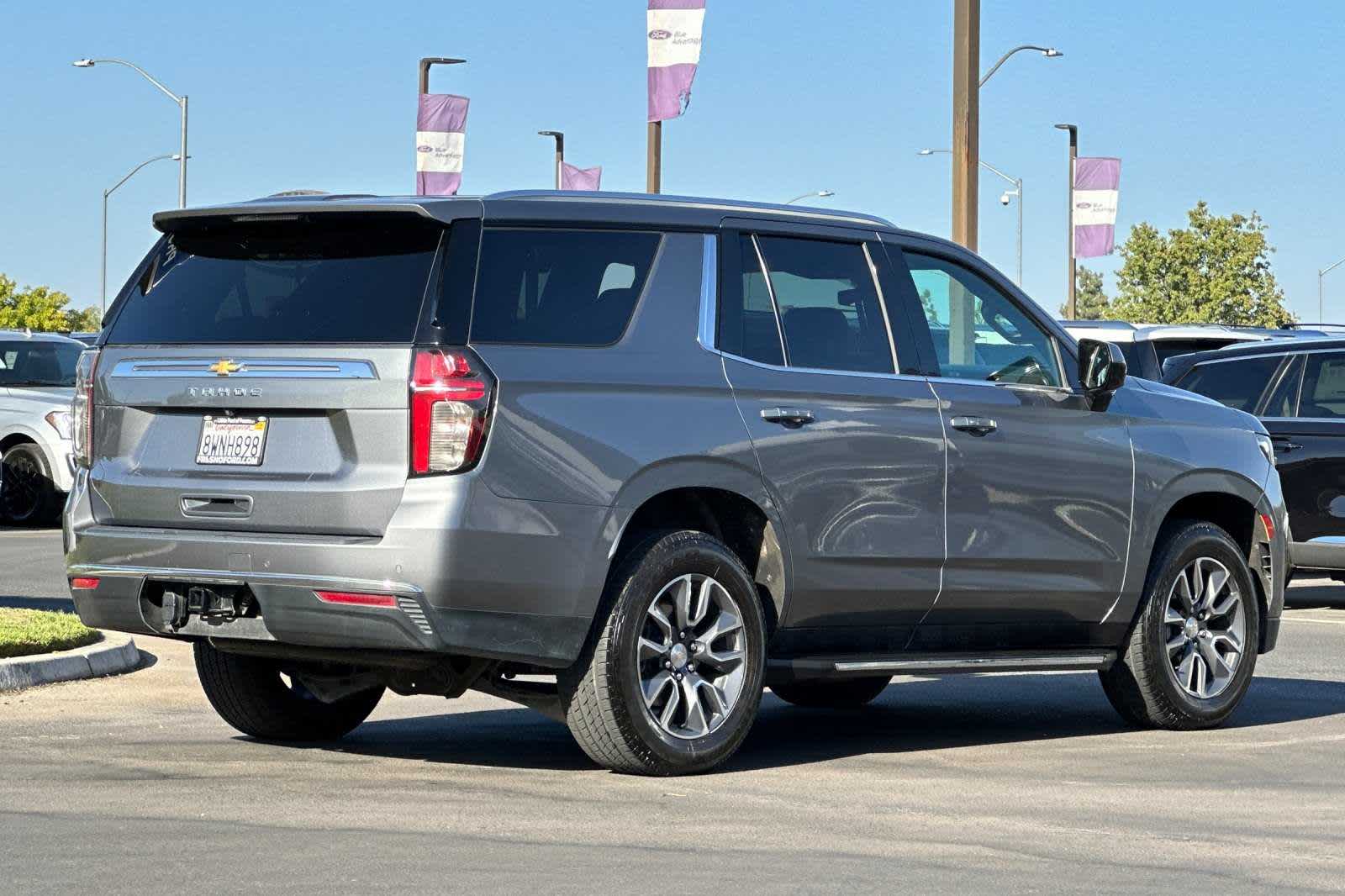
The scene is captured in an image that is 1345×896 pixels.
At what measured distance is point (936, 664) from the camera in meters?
8.64

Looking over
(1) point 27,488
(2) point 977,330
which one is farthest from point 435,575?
(1) point 27,488

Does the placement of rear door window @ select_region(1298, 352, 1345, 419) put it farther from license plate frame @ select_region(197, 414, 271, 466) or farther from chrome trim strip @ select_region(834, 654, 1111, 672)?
license plate frame @ select_region(197, 414, 271, 466)

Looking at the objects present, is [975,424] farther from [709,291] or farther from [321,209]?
[321,209]

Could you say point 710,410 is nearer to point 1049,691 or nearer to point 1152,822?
point 1152,822

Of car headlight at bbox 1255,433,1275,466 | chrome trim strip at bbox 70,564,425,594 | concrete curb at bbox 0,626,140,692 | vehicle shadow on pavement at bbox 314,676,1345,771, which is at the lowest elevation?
vehicle shadow on pavement at bbox 314,676,1345,771

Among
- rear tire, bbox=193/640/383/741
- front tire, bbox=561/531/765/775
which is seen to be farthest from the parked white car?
front tire, bbox=561/531/765/775

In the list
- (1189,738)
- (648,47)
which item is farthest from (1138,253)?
(1189,738)

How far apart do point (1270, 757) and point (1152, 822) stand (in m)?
1.85

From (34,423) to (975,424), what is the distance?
15.7 m

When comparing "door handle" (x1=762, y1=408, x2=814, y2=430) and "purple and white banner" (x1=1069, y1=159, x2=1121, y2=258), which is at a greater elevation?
"purple and white banner" (x1=1069, y1=159, x2=1121, y2=258)

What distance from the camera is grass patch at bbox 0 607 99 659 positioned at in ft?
35.3

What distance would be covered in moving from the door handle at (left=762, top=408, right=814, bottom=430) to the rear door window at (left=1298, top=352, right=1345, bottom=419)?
8.37 meters

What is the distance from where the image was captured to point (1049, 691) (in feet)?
36.8

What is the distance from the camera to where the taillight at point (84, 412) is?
26.6 ft
